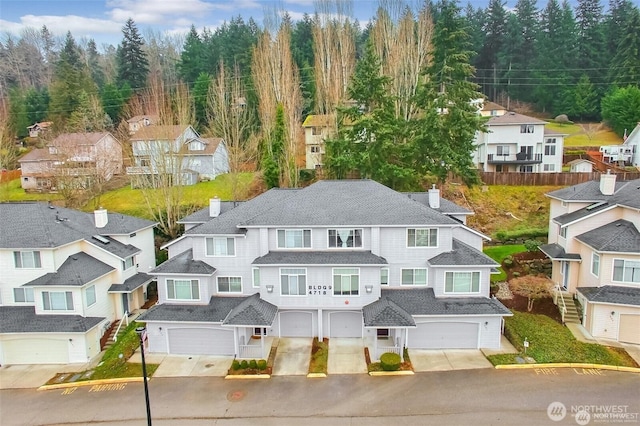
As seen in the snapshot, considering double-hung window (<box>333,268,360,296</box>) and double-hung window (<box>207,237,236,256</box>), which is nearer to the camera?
double-hung window (<box>333,268,360,296</box>)

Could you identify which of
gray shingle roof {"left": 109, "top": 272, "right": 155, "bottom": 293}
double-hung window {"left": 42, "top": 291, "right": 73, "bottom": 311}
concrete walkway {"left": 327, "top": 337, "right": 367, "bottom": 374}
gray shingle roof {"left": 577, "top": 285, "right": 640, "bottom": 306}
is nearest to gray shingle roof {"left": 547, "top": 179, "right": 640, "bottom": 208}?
gray shingle roof {"left": 577, "top": 285, "right": 640, "bottom": 306}

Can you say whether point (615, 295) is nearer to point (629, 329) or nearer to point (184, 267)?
point (629, 329)

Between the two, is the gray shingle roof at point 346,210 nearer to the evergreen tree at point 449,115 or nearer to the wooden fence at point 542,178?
the evergreen tree at point 449,115

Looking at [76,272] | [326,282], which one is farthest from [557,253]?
[76,272]

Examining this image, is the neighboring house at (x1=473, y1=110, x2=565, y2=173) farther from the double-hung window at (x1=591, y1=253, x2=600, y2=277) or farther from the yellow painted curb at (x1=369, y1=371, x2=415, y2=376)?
the yellow painted curb at (x1=369, y1=371, x2=415, y2=376)

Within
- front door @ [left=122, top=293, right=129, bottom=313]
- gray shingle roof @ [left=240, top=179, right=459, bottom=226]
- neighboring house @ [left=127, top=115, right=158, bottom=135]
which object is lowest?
front door @ [left=122, top=293, right=129, bottom=313]
